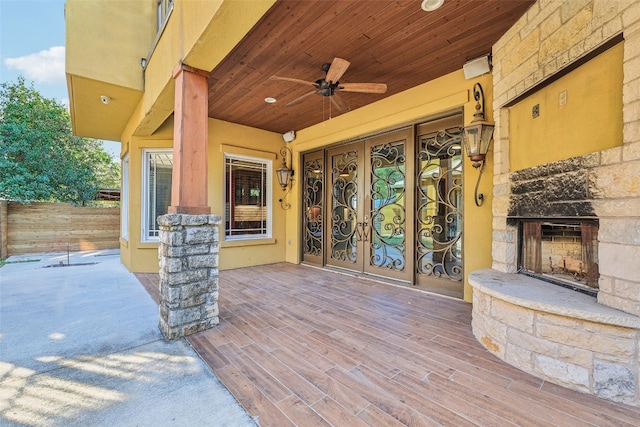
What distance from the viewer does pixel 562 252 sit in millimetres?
2262

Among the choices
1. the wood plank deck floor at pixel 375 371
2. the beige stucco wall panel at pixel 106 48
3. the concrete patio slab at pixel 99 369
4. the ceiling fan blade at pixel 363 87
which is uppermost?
the beige stucco wall panel at pixel 106 48

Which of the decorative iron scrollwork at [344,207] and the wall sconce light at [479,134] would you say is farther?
the decorative iron scrollwork at [344,207]

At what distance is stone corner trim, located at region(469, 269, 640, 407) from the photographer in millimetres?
1571

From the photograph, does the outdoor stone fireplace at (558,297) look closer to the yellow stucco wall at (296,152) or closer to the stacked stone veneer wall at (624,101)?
the stacked stone veneer wall at (624,101)

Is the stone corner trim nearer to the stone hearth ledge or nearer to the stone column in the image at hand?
the stone hearth ledge

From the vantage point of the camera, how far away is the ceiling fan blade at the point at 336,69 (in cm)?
269

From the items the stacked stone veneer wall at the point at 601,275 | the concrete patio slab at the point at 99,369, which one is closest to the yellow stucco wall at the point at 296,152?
the stacked stone veneer wall at the point at 601,275

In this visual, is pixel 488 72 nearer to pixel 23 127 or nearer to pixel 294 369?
pixel 294 369

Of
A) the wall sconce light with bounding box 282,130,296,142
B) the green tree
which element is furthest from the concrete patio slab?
the green tree

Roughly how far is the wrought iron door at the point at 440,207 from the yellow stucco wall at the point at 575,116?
3.17 ft

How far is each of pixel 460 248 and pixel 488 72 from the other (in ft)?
7.00

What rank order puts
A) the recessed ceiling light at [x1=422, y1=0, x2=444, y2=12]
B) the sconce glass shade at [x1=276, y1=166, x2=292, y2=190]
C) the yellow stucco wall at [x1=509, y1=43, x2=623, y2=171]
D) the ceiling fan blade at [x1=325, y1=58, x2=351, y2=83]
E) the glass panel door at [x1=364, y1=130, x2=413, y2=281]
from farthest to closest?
the sconce glass shade at [x1=276, y1=166, x2=292, y2=190] → the glass panel door at [x1=364, y1=130, x2=413, y2=281] → the ceiling fan blade at [x1=325, y1=58, x2=351, y2=83] → the recessed ceiling light at [x1=422, y1=0, x2=444, y2=12] → the yellow stucco wall at [x1=509, y1=43, x2=623, y2=171]

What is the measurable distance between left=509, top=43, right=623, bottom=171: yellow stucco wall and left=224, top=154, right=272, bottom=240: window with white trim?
4571mm

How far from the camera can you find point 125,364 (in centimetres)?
202
